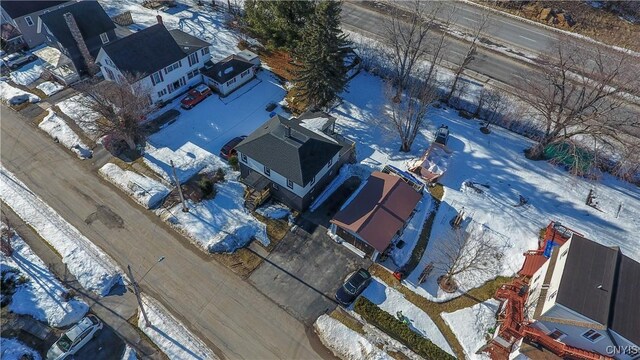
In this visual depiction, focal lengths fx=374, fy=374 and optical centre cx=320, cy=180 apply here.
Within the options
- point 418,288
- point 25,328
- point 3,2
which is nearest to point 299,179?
point 418,288

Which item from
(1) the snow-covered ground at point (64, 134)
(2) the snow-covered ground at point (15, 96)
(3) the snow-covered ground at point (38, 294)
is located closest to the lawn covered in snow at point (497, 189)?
(3) the snow-covered ground at point (38, 294)

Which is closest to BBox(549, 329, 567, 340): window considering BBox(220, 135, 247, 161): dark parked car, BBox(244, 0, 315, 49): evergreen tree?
BBox(220, 135, 247, 161): dark parked car

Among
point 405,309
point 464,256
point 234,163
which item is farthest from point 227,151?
point 464,256

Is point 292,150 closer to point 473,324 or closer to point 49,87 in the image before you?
point 473,324

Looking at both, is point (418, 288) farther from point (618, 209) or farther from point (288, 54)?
point (288, 54)

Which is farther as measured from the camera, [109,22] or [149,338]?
[109,22]

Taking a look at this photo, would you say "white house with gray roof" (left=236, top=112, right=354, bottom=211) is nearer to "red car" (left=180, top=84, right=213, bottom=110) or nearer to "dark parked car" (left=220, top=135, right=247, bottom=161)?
"dark parked car" (left=220, top=135, right=247, bottom=161)
